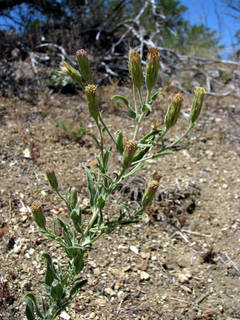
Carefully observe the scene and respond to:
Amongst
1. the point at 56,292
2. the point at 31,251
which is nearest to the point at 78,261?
the point at 56,292

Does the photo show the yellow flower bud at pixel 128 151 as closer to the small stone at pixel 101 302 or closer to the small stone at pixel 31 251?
the small stone at pixel 101 302

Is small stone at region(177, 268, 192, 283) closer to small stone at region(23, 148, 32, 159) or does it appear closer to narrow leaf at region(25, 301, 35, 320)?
narrow leaf at region(25, 301, 35, 320)

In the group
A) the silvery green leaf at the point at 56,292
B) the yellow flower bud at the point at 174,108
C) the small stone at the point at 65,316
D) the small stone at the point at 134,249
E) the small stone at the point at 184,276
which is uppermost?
the yellow flower bud at the point at 174,108

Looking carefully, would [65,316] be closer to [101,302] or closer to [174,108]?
[101,302]

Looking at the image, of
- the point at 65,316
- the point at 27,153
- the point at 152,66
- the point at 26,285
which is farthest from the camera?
the point at 27,153

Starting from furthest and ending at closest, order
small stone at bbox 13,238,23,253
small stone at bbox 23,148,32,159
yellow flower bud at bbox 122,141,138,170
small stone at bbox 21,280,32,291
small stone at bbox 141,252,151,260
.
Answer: small stone at bbox 23,148,32,159, small stone at bbox 141,252,151,260, small stone at bbox 13,238,23,253, small stone at bbox 21,280,32,291, yellow flower bud at bbox 122,141,138,170

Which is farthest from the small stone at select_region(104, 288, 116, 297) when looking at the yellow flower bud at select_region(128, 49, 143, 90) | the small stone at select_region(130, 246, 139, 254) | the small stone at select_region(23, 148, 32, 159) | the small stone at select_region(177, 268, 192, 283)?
the small stone at select_region(23, 148, 32, 159)

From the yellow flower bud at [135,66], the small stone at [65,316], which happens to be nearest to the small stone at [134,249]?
the small stone at [65,316]

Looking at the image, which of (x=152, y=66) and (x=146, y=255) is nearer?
(x=152, y=66)

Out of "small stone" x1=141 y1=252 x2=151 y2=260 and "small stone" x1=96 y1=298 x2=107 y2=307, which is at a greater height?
"small stone" x1=141 y1=252 x2=151 y2=260
